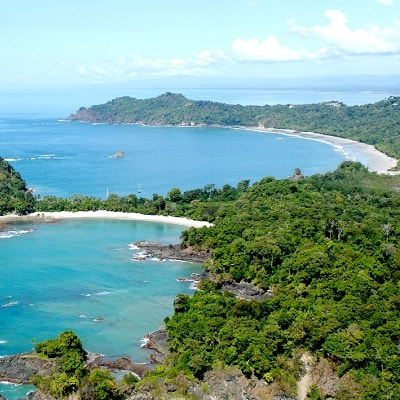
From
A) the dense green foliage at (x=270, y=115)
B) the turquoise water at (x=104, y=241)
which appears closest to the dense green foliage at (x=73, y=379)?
the turquoise water at (x=104, y=241)

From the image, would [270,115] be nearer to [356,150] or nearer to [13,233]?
[356,150]

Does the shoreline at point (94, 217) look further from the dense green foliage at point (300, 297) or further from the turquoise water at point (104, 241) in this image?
the dense green foliage at point (300, 297)

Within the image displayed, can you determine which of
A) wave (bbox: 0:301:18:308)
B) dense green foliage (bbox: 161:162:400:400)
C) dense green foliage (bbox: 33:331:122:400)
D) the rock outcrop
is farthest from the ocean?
dense green foliage (bbox: 161:162:400:400)

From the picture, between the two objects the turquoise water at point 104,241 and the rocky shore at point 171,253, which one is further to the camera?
the rocky shore at point 171,253

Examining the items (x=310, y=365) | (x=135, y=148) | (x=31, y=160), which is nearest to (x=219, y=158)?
(x=135, y=148)

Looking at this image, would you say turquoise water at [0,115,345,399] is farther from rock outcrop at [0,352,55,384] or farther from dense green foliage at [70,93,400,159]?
dense green foliage at [70,93,400,159]

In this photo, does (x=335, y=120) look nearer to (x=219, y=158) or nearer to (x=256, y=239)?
(x=219, y=158)
